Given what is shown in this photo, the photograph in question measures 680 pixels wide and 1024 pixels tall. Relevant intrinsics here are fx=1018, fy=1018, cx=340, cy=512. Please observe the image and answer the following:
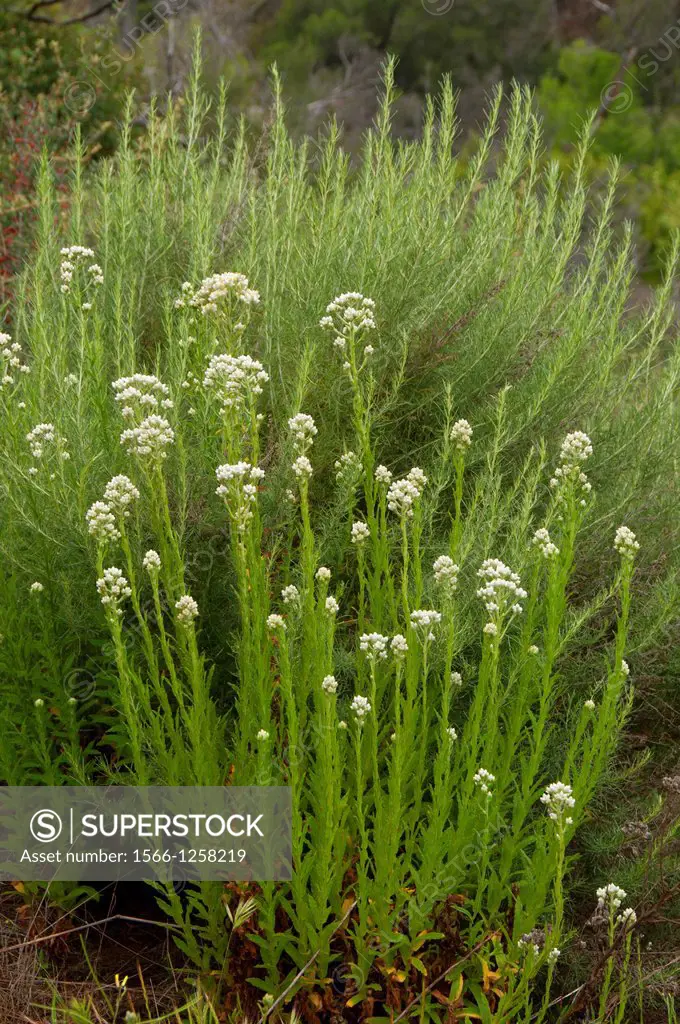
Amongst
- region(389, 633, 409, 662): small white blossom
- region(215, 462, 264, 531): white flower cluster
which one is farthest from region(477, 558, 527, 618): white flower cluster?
region(215, 462, 264, 531): white flower cluster

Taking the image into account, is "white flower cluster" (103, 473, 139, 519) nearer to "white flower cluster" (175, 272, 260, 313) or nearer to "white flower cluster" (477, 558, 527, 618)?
"white flower cluster" (175, 272, 260, 313)

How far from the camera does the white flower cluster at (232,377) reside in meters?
2.01

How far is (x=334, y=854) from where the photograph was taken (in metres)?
2.22

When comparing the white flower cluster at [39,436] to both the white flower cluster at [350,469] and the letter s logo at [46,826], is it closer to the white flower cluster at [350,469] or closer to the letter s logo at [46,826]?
the white flower cluster at [350,469]

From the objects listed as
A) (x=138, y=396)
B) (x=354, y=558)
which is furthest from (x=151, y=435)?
(x=354, y=558)

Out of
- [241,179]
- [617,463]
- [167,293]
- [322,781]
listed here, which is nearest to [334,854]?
[322,781]

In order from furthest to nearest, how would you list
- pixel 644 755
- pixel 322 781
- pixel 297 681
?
pixel 644 755 → pixel 297 681 → pixel 322 781

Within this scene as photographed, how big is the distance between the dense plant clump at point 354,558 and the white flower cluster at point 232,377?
1 centimetres

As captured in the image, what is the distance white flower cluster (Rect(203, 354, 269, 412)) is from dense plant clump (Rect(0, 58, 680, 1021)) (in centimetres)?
1

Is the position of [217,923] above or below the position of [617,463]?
below

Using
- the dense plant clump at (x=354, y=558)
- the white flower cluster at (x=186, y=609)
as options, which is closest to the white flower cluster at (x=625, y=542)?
the dense plant clump at (x=354, y=558)

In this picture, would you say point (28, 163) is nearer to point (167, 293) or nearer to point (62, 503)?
point (167, 293)

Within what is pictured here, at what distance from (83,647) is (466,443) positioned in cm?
131

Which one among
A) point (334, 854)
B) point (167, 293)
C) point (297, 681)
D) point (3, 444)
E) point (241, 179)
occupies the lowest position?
point (334, 854)
